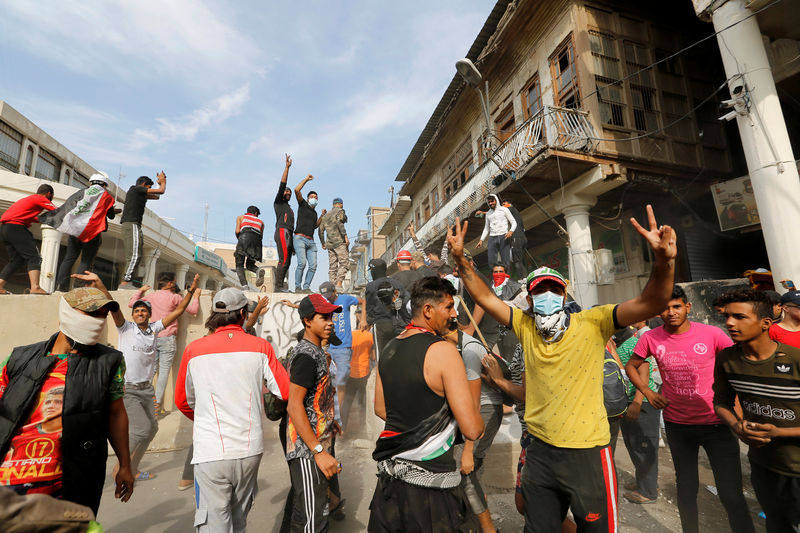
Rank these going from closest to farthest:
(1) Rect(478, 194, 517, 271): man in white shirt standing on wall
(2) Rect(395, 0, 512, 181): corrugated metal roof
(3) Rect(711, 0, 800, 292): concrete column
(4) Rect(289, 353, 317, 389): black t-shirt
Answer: (4) Rect(289, 353, 317, 389): black t-shirt → (3) Rect(711, 0, 800, 292): concrete column → (1) Rect(478, 194, 517, 271): man in white shirt standing on wall → (2) Rect(395, 0, 512, 181): corrugated metal roof

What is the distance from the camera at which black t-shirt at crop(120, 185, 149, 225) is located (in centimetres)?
604

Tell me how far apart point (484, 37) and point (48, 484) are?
49.4 feet

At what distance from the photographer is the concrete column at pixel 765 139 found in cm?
598

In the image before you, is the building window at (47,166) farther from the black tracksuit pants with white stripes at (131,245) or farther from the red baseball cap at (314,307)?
the red baseball cap at (314,307)

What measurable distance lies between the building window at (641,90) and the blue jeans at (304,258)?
8995 millimetres

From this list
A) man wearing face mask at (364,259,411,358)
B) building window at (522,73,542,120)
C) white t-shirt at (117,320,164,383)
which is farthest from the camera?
building window at (522,73,542,120)

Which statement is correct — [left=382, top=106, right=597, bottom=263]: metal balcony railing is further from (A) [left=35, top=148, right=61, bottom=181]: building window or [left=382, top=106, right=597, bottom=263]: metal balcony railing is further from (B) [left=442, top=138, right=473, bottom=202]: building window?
(A) [left=35, top=148, right=61, bottom=181]: building window

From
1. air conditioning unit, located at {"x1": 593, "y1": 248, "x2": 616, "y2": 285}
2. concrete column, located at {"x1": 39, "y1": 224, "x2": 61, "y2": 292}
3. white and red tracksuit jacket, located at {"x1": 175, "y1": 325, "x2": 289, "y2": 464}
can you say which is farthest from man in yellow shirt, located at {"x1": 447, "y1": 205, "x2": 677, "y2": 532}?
concrete column, located at {"x1": 39, "y1": 224, "x2": 61, "y2": 292}

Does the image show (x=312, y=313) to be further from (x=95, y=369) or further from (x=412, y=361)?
(x=95, y=369)

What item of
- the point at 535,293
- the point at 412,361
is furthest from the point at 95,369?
the point at 535,293

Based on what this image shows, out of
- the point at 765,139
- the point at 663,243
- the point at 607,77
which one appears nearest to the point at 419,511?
the point at 663,243

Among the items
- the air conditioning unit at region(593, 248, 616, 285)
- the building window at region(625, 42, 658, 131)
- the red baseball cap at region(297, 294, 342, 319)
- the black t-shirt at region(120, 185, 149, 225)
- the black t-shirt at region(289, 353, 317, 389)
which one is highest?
the building window at region(625, 42, 658, 131)

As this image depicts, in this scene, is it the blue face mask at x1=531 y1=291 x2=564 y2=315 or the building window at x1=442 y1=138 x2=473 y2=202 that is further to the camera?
the building window at x1=442 y1=138 x2=473 y2=202

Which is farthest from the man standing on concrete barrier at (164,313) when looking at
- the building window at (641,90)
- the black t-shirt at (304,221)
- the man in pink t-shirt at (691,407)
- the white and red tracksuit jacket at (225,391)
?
the building window at (641,90)
